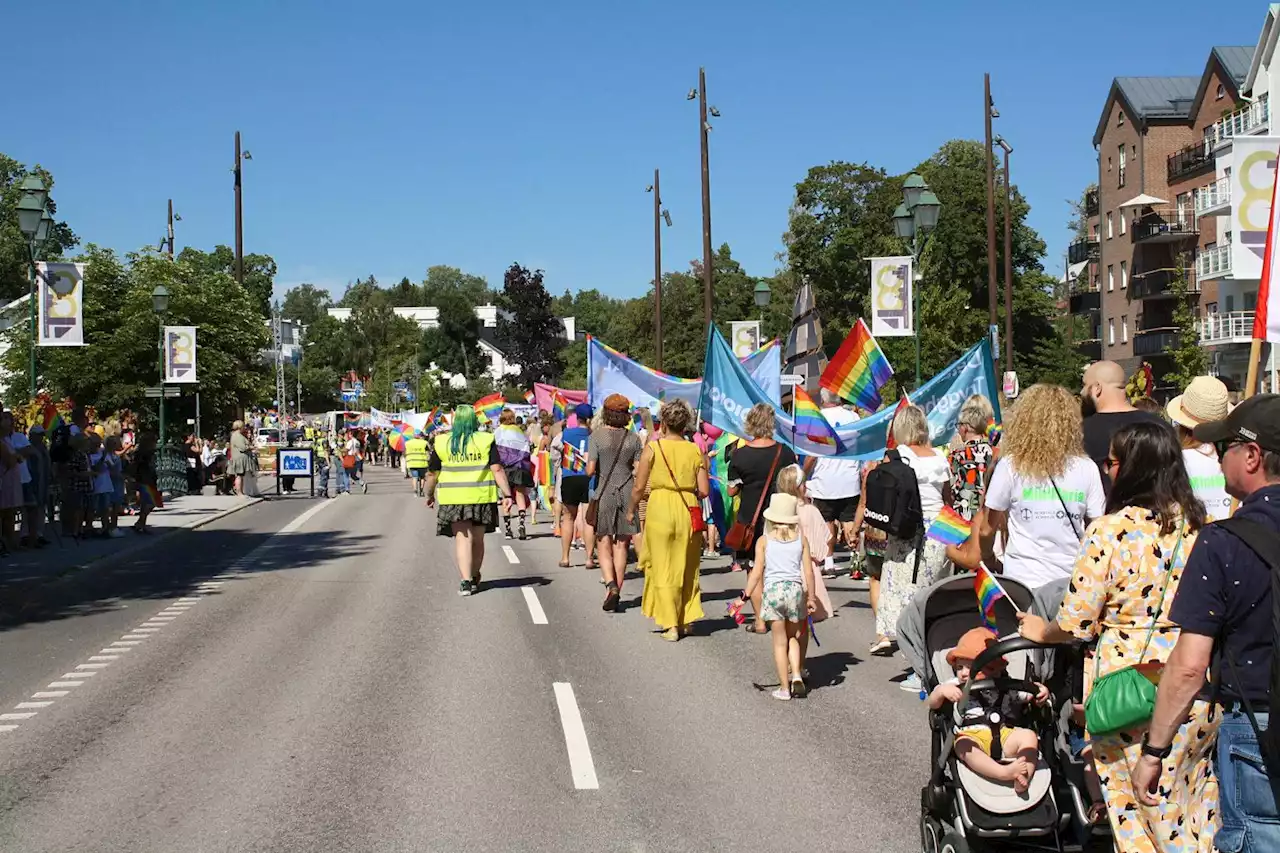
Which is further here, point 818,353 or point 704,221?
point 704,221

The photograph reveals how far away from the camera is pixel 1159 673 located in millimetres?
4336

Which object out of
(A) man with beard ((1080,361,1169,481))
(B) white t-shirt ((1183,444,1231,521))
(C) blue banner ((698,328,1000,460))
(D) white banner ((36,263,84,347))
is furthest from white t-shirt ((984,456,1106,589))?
(D) white banner ((36,263,84,347))

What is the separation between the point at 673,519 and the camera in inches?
441

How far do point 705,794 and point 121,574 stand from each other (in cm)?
1240

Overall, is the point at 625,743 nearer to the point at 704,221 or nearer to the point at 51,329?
the point at 51,329

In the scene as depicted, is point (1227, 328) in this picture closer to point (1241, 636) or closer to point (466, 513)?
point (466, 513)

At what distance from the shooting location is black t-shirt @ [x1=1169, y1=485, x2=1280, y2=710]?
3.73m

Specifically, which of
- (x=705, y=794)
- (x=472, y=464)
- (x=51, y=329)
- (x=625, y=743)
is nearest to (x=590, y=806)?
(x=705, y=794)

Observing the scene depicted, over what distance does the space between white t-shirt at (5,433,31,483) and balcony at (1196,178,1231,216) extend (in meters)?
44.5

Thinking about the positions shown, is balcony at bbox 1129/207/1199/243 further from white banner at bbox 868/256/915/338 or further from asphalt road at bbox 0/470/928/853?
asphalt road at bbox 0/470/928/853

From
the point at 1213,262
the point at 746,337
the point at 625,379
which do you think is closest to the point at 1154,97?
the point at 1213,262

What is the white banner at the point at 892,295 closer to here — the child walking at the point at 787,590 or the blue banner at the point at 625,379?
the blue banner at the point at 625,379

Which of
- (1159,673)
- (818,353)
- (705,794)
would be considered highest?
(818,353)

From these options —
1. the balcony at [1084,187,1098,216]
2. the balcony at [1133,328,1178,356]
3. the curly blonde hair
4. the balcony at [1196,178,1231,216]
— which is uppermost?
the balcony at [1084,187,1098,216]
